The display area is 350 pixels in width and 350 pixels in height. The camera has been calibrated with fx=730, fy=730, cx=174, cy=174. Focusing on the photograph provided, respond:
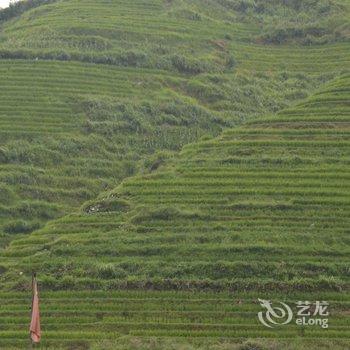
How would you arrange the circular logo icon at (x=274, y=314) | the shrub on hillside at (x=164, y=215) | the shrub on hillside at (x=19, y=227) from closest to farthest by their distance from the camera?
the circular logo icon at (x=274, y=314)
the shrub on hillside at (x=164, y=215)
the shrub on hillside at (x=19, y=227)

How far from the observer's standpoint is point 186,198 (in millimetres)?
27578

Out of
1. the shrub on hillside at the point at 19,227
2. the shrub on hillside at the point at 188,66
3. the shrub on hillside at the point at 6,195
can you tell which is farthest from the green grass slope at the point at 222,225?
the shrub on hillside at the point at 188,66

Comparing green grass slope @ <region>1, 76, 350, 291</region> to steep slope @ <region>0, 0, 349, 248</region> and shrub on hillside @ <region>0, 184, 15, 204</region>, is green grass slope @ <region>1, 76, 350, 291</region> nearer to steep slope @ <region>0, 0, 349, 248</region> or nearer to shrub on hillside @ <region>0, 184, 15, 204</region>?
steep slope @ <region>0, 0, 349, 248</region>

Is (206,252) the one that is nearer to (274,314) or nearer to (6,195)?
(274,314)

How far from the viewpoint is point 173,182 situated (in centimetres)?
2891

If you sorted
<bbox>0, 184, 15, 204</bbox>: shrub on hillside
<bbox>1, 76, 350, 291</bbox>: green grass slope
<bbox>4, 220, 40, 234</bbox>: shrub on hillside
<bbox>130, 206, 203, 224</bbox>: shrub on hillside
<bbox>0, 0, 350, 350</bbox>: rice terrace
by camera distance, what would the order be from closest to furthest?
<bbox>0, 0, 350, 350</bbox>: rice terrace, <bbox>1, 76, 350, 291</bbox>: green grass slope, <bbox>130, 206, 203, 224</bbox>: shrub on hillside, <bbox>4, 220, 40, 234</bbox>: shrub on hillside, <bbox>0, 184, 15, 204</bbox>: shrub on hillside

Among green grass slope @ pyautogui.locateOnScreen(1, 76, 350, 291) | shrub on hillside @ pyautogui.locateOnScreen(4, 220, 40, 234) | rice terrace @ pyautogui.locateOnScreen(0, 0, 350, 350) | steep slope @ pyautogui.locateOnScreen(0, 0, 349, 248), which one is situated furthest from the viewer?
steep slope @ pyautogui.locateOnScreen(0, 0, 349, 248)

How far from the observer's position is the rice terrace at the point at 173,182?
21.6m

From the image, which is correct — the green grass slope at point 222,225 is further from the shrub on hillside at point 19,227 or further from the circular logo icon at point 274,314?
the shrub on hillside at point 19,227

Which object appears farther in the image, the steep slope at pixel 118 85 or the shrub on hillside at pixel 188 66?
the shrub on hillside at pixel 188 66

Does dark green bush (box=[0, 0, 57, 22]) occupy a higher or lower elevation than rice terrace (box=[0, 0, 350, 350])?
higher

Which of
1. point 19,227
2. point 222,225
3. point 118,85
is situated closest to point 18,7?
point 118,85

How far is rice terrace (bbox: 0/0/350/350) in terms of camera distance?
2161 centimetres

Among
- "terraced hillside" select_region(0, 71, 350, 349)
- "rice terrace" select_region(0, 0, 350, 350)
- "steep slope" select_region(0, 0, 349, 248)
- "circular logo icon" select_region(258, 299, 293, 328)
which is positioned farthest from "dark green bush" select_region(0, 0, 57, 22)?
"circular logo icon" select_region(258, 299, 293, 328)
